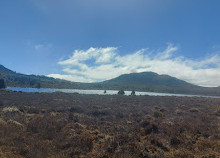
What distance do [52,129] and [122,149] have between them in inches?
226

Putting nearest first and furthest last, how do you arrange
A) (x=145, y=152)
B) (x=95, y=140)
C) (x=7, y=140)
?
1. (x=145, y=152)
2. (x=7, y=140)
3. (x=95, y=140)

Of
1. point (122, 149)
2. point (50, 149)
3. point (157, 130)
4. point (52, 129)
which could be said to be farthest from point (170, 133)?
point (52, 129)

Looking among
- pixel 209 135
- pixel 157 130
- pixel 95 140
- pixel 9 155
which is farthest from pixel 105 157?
pixel 209 135

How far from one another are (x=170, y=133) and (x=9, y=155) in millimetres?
9688

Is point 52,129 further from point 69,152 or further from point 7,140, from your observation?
point 69,152

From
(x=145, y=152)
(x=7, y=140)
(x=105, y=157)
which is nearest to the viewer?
(x=105, y=157)

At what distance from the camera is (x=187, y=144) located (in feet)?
26.3

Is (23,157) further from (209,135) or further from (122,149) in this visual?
(209,135)

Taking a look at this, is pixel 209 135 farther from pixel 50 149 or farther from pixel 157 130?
pixel 50 149

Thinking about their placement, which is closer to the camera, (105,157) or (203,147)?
(105,157)

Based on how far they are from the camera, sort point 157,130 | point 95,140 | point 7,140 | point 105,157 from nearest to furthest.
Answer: point 105,157 → point 7,140 → point 95,140 → point 157,130

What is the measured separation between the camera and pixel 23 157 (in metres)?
5.93

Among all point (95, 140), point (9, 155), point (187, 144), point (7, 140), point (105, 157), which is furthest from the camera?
point (95, 140)

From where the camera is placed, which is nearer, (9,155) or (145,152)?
(9,155)
